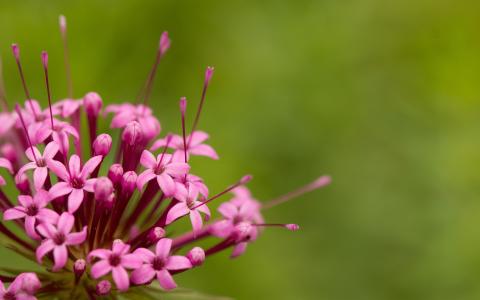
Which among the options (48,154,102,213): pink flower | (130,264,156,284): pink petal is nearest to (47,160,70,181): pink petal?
(48,154,102,213): pink flower

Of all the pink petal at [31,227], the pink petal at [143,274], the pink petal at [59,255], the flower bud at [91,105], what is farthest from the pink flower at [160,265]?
the flower bud at [91,105]

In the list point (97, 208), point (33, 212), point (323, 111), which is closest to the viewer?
point (33, 212)

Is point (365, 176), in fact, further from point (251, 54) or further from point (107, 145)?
point (107, 145)

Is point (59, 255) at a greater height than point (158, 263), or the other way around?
point (158, 263)

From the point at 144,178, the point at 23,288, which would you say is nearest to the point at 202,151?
the point at 144,178

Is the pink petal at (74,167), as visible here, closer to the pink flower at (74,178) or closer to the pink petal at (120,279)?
the pink flower at (74,178)

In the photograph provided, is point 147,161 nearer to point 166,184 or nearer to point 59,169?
point 166,184

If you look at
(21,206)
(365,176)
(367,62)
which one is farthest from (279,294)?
(21,206)
